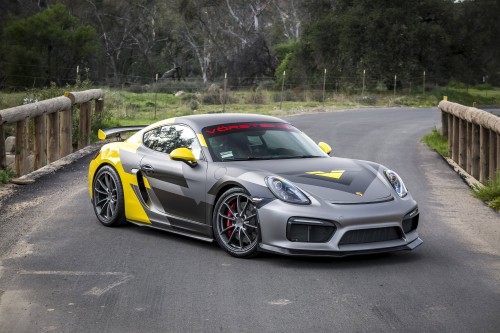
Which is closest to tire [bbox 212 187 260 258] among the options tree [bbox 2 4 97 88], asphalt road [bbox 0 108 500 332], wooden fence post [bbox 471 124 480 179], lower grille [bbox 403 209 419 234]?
asphalt road [bbox 0 108 500 332]

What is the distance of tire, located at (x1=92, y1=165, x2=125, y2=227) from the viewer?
1118 cm

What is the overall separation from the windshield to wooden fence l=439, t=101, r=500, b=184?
16.7 ft

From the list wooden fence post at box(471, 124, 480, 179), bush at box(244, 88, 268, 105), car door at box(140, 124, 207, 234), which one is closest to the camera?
car door at box(140, 124, 207, 234)

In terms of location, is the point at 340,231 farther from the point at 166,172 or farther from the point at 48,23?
the point at 48,23

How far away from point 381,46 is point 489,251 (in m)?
48.7

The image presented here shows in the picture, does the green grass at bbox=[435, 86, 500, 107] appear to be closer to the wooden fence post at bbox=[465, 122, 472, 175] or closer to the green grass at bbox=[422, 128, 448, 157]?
the green grass at bbox=[422, 128, 448, 157]

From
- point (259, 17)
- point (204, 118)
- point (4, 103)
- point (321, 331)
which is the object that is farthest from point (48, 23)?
point (321, 331)

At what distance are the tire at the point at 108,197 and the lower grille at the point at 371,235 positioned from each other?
3.18m

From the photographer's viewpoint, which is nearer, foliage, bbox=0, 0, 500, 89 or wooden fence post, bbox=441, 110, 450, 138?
wooden fence post, bbox=441, 110, 450, 138

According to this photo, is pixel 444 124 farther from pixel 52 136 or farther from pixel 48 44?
pixel 48 44

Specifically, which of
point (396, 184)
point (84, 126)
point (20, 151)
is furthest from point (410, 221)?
point (84, 126)

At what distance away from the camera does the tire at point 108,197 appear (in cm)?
1118

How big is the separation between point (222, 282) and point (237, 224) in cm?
119

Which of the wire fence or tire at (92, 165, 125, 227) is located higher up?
the wire fence
